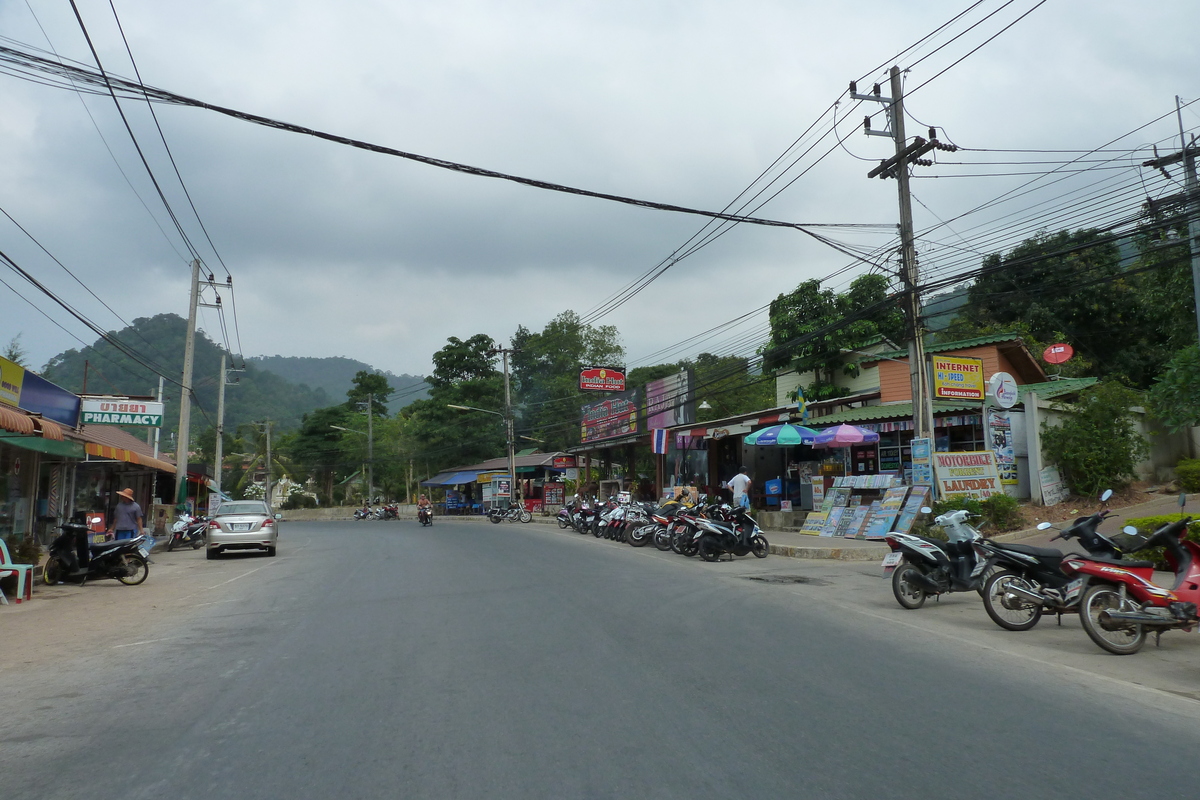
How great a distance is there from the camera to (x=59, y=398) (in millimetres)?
18078

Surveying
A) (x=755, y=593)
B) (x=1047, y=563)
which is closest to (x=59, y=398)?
(x=755, y=593)

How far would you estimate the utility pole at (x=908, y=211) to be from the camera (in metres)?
16.5

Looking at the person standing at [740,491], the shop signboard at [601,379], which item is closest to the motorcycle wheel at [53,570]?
the person standing at [740,491]

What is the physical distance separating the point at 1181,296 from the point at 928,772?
76.6ft

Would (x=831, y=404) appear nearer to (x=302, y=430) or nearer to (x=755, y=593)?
(x=755, y=593)

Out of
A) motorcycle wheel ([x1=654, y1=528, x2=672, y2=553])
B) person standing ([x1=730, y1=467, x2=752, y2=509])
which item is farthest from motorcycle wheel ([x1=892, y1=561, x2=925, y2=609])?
motorcycle wheel ([x1=654, y1=528, x2=672, y2=553])

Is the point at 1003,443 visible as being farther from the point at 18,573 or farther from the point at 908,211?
the point at 18,573

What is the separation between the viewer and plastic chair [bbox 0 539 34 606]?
1138 cm

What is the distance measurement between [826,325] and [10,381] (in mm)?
25168

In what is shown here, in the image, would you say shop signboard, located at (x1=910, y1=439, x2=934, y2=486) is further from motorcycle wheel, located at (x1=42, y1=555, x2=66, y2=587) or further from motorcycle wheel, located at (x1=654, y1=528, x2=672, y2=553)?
motorcycle wheel, located at (x1=42, y1=555, x2=66, y2=587)

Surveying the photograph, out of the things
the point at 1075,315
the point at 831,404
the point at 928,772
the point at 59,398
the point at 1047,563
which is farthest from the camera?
the point at 1075,315

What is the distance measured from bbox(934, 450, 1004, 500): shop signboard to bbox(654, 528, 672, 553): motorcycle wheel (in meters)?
6.17

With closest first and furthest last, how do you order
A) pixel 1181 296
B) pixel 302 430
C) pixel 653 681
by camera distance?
pixel 653 681, pixel 1181 296, pixel 302 430

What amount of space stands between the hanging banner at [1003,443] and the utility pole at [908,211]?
8.18 feet
